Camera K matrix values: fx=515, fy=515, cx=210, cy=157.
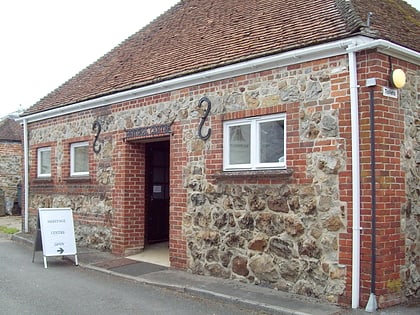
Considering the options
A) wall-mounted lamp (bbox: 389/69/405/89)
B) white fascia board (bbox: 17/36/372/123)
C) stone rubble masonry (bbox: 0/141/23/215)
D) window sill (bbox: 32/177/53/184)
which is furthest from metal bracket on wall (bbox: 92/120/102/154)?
stone rubble masonry (bbox: 0/141/23/215)

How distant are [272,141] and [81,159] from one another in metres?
6.50

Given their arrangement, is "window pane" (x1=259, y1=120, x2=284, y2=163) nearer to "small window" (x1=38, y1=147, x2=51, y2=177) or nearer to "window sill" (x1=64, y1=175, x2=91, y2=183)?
"window sill" (x1=64, y1=175, x2=91, y2=183)

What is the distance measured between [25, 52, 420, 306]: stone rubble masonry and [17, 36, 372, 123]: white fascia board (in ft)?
0.37

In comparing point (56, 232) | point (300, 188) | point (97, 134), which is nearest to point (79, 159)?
point (97, 134)

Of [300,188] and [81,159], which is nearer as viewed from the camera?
[300,188]

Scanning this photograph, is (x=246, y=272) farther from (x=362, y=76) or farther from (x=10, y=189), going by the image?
(x=10, y=189)

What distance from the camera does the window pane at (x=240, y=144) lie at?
849cm

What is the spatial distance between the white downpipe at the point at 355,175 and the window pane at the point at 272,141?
1351mm

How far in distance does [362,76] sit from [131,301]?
4586 millimetres

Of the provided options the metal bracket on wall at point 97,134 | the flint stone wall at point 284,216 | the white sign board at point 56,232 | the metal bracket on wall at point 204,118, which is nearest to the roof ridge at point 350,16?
the flint stone wall at point 284,216

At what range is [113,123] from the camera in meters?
11.5

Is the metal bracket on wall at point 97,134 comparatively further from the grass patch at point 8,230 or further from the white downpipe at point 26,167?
the grass patch at point 8,230

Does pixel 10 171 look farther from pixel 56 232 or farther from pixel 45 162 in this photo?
pixel 56 232

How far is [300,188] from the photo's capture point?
7.46 metres
